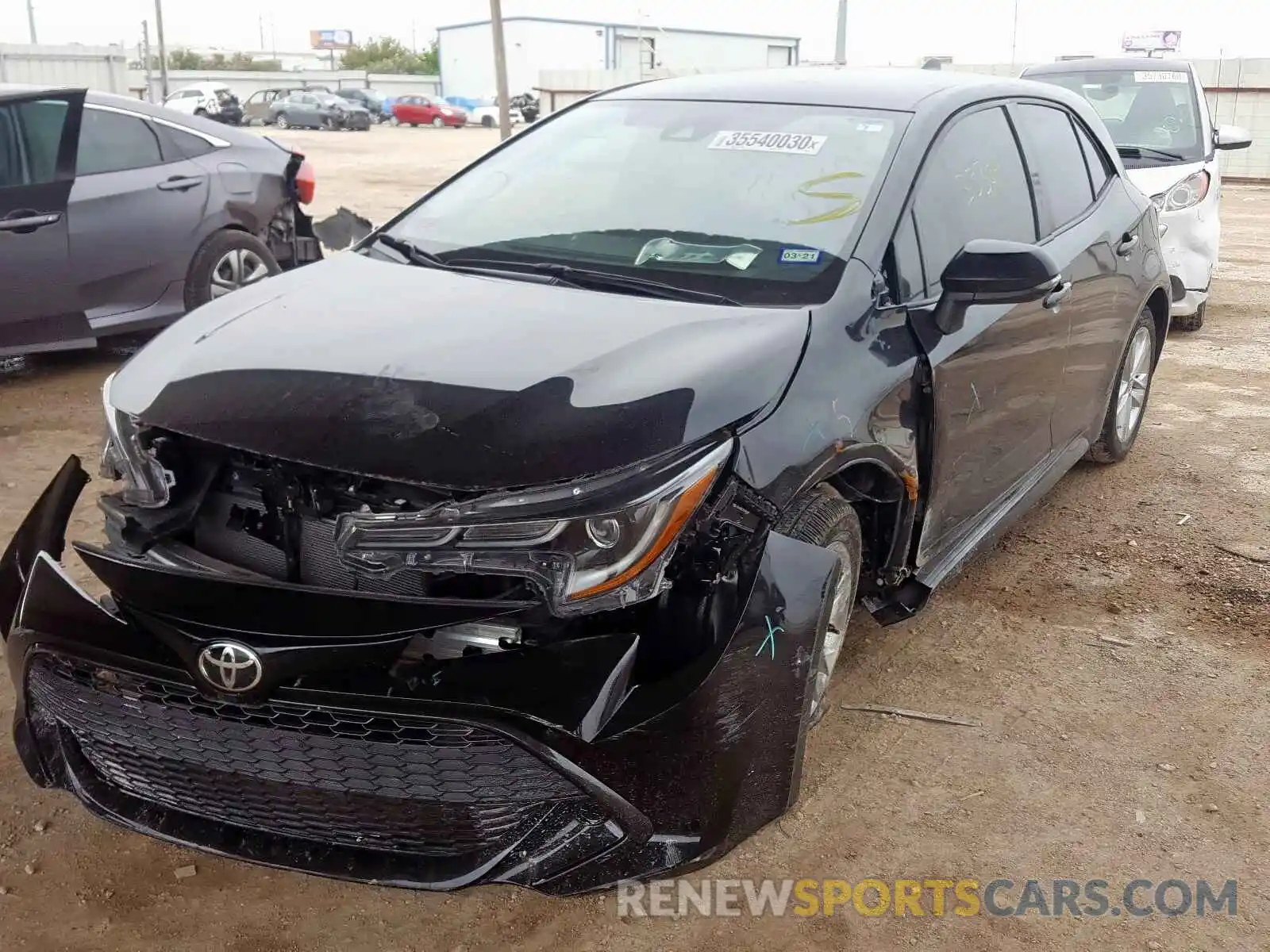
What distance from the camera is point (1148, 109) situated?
27.4 feet

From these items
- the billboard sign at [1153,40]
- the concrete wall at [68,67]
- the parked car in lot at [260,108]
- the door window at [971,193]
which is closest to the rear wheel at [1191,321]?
the door window at [971,193]

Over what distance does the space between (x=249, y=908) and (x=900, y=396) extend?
184 cm

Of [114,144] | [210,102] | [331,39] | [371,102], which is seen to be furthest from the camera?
[331,39]

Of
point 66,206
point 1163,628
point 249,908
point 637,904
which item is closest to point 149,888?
point 249,908

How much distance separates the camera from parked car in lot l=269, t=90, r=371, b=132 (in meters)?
39.4

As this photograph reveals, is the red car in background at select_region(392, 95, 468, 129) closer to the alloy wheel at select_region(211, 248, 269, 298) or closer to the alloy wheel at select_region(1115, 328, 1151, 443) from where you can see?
the alloy wheel at select_region(211, 248, 269, 298)

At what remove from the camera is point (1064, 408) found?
408 cm

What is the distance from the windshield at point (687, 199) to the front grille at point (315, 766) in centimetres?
131

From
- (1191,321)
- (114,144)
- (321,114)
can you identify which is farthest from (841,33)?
(321,114)

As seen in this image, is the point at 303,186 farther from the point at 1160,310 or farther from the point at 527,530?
the point at 527,530

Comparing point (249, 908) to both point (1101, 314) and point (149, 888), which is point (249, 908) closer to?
point (149, 888)

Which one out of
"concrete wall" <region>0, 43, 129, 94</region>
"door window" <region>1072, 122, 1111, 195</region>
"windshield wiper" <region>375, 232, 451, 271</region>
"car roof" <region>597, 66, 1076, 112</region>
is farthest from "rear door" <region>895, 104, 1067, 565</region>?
"concrete wall" <region>0, 43, 129, 94</region>

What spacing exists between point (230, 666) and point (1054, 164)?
10.4 feet

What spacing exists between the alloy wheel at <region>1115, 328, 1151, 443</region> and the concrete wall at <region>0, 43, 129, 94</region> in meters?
30.6
